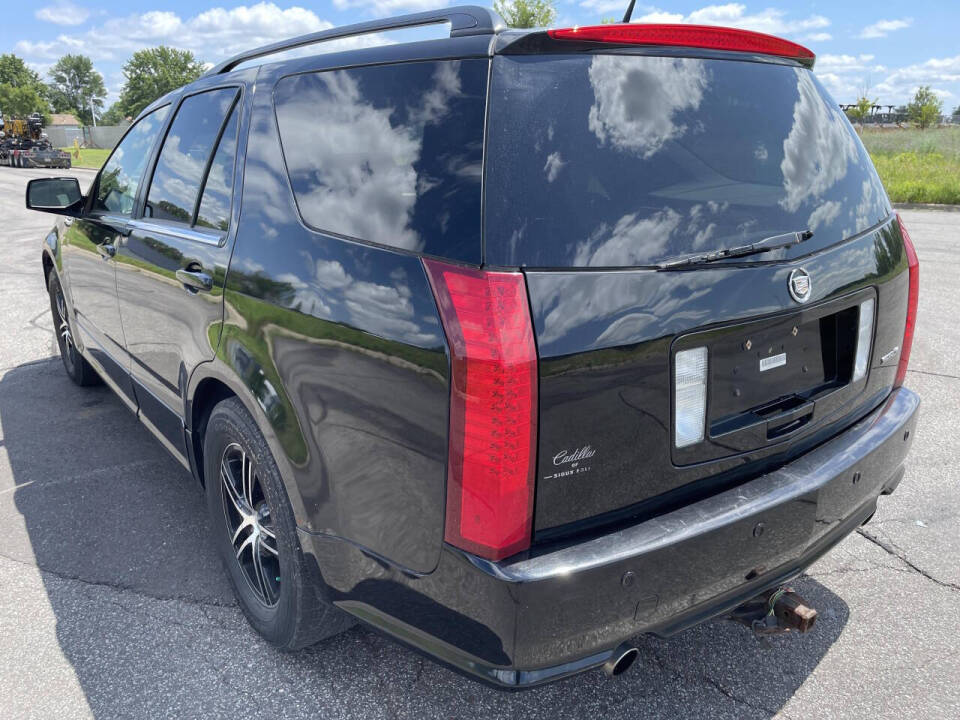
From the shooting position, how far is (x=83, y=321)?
4.52m

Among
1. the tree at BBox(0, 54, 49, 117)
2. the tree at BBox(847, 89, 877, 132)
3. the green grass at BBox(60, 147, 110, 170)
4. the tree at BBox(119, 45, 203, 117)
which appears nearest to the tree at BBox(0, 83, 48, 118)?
the tree at BBox(0, 54, 49, 117)

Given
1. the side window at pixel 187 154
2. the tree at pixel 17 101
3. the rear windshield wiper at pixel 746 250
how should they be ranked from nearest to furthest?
the rear windshield wiper at pixel 746 250 → the side window at pixel 187 154 → the tree at pixel 17 101

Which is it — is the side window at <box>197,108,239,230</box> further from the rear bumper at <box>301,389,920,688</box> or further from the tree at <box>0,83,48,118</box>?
the tree at <box>0,83,48,118</box>

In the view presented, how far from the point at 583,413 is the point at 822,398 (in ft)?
3.18

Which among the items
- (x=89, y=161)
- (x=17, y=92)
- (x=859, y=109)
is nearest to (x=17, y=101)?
(x=17, y=92)

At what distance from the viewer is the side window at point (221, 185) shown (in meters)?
2.67

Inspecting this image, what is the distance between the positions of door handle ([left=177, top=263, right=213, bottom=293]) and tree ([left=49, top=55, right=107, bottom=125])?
6309 inches

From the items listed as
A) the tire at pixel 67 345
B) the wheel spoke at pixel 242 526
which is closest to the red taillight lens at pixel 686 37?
the wheel spoke at pixel 242 526

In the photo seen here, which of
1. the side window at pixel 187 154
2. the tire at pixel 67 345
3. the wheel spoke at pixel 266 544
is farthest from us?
the tire at pixel 67 345

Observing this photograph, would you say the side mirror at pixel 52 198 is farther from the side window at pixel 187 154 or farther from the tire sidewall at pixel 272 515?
the tire sidewall at pixel 272 515

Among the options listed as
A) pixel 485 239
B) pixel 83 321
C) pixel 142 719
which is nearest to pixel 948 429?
pixel 485 239

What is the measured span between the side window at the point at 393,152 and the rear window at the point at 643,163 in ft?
0.24

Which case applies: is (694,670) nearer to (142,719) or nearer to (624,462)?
(624,462)

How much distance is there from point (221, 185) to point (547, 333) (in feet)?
5.26
